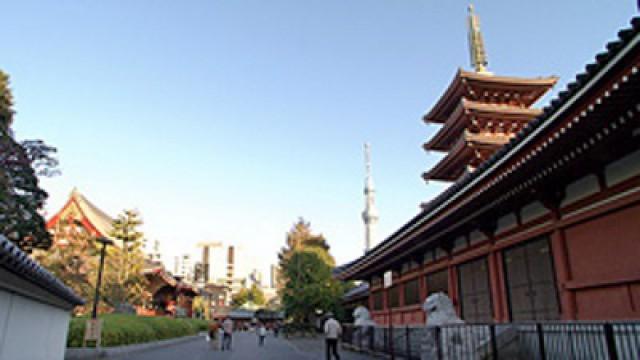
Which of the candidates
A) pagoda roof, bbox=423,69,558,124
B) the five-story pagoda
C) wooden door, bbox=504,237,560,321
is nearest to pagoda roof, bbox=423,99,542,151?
the five-story pagoda

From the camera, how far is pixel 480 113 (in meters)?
21.8

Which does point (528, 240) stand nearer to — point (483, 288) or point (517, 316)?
point (517, 316)

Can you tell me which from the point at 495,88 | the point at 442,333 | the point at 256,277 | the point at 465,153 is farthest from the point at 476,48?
the point at 256,277

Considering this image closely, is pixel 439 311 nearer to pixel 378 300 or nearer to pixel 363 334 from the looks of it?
pixel 363 334

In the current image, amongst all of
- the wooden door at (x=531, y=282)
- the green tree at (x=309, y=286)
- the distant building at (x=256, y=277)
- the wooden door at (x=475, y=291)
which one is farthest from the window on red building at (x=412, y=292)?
the distant building at (x=256, y=277)

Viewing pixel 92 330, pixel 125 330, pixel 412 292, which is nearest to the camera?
pixel 92 330

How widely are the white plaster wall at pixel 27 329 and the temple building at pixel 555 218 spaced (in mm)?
8649

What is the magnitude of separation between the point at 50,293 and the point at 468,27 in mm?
28537

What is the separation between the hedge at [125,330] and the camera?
54.7 ft

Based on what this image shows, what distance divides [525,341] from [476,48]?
22.6 m

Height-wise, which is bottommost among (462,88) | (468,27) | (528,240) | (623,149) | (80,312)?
(80,312)

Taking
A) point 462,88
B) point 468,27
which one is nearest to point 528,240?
point 462,88

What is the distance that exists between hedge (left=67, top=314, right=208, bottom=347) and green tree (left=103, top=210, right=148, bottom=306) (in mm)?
3107

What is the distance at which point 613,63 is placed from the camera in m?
5.20
